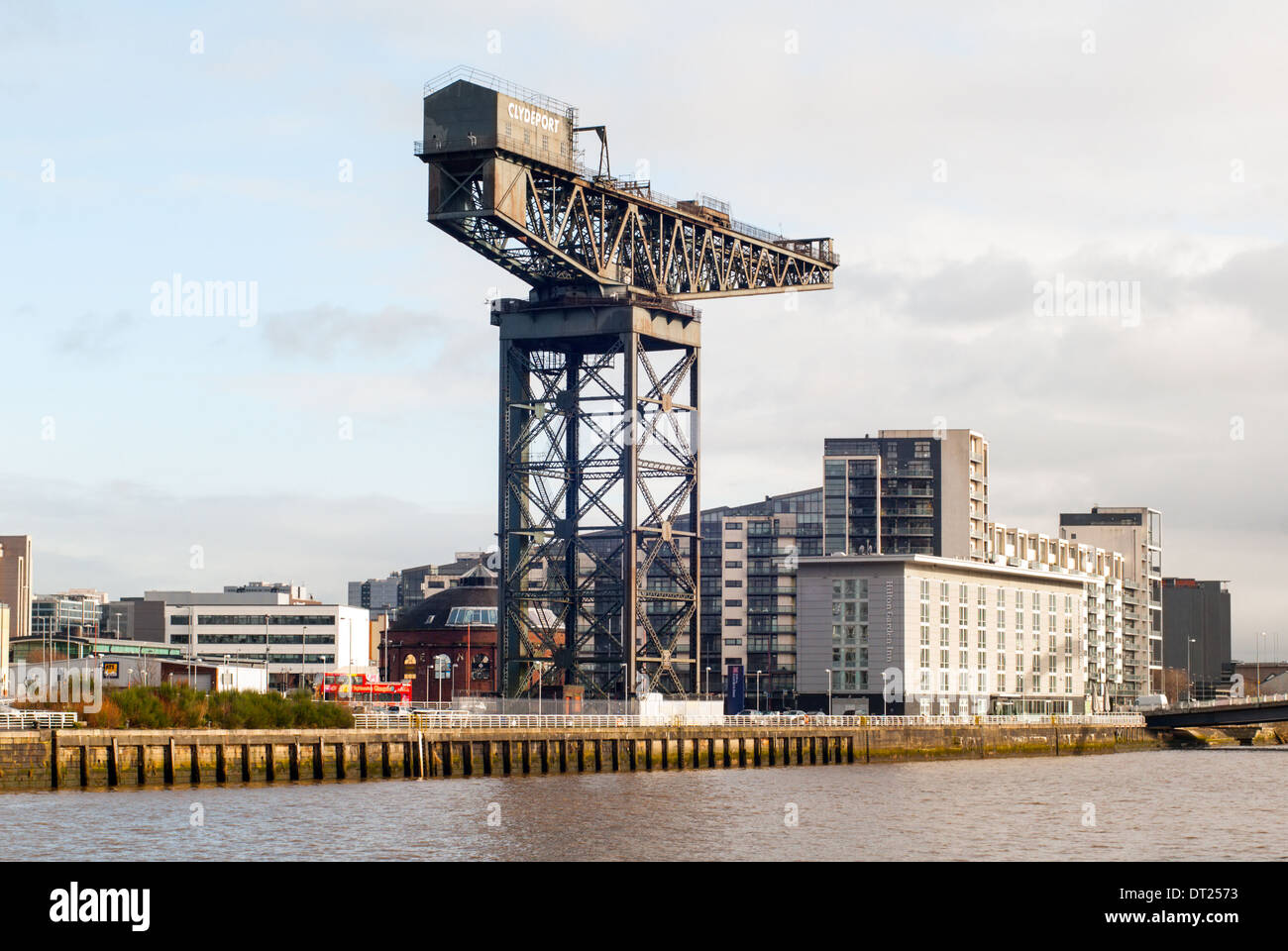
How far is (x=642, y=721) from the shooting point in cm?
10938

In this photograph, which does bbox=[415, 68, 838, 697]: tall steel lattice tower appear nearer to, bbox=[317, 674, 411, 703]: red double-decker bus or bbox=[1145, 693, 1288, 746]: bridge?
bbox=[317, 674, 411, 703]: red double-decker bus

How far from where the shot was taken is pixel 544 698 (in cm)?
12212

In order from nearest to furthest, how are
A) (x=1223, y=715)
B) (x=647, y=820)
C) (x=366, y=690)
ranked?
(x=647, y=820)
(x=366, y=690)
(x=1223, y=715)

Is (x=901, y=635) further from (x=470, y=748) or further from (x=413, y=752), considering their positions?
(x=413, y=752)

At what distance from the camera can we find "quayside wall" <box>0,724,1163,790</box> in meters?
72.6

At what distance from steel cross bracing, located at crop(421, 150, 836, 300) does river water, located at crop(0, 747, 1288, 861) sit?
32.7 meters

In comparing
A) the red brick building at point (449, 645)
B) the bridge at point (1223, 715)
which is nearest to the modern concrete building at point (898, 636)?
the bridge at point (1223, 715)

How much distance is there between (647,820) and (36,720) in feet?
88.6

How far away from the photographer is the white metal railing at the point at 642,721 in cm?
9285

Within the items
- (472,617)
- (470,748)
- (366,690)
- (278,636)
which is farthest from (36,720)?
(278,636)

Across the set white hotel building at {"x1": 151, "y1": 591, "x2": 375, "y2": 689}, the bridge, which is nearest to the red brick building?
white hotel building at {"x1": 151, "y1": 591, "x2": 375, "y2": 689}
